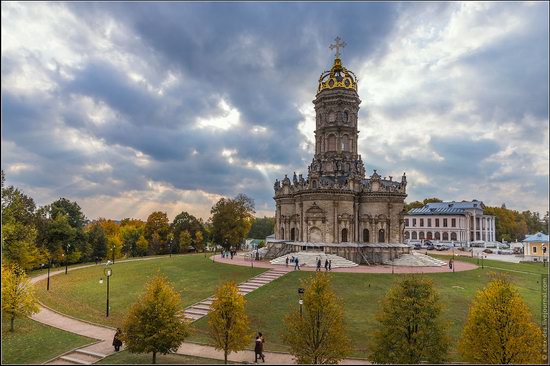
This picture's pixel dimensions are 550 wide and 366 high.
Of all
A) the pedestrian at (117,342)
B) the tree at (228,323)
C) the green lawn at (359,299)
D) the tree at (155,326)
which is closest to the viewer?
the tree at (155,326)

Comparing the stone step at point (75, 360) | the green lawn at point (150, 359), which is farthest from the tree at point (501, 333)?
the stone step at point (75, 360)

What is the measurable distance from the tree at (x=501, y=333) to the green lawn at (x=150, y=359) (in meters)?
12.0

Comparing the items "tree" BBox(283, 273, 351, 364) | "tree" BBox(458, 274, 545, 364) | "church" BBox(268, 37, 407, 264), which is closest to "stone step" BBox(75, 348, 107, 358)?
"tree" BBox(283, 273, 351, 364)

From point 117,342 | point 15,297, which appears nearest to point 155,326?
point 117,342

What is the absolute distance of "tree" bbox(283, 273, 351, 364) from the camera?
17.7m

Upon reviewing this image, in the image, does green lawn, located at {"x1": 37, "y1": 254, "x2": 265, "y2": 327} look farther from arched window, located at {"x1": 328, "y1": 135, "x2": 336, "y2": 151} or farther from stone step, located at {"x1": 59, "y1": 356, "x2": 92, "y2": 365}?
arched window, located at {"x1": 328, "y1": 135, "x2": 336, "y2": 151}

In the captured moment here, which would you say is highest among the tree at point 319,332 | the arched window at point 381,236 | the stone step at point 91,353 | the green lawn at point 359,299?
the arched window at point 381,236

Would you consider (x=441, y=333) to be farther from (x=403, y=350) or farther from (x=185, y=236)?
(x=185, y=236)

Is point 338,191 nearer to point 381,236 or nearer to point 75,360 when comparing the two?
point 381,236

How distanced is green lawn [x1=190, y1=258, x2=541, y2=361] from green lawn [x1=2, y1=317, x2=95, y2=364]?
714 cm

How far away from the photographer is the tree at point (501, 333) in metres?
16.0

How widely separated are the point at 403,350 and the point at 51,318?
24.3m

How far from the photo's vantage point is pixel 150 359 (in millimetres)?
19359

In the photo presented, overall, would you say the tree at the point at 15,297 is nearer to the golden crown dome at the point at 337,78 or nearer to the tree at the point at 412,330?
the tree at the point at 412,330
